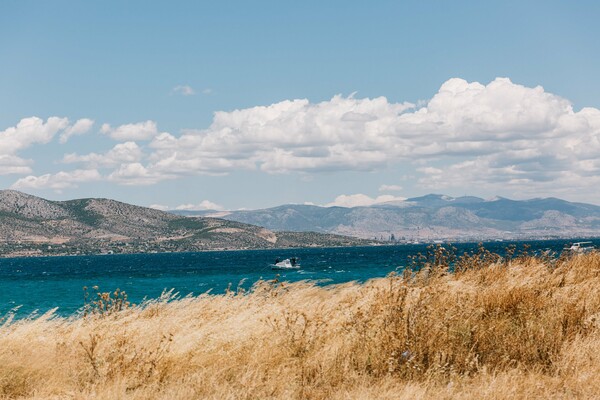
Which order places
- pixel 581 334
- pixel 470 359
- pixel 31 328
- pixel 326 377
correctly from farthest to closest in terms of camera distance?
pixel 31 328, pixel 581 334, pixel 470 359, pixel 326 377

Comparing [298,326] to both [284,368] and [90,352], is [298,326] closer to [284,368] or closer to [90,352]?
[284,368]

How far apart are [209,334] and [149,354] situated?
139cm

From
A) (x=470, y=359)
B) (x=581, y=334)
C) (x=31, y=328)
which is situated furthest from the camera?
(x=31, y=328)

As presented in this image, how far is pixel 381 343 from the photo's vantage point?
28.6 feet

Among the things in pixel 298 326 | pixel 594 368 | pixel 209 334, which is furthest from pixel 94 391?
pixel 594 368

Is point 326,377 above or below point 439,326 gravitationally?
below

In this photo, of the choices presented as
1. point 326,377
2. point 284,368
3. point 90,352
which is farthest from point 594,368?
point 90,352

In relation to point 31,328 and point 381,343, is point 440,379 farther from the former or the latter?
point 31,328

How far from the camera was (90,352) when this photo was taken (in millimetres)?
8938

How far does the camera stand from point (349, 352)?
8.64m

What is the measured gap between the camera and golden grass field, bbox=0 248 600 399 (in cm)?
752

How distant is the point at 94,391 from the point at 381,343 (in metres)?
3.95

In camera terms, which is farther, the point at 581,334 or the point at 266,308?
the point at 266,308

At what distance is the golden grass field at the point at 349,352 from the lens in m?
7.52
